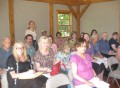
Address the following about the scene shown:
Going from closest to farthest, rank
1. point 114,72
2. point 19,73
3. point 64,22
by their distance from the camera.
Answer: point 19,73 → point 114,72 → point 64,22

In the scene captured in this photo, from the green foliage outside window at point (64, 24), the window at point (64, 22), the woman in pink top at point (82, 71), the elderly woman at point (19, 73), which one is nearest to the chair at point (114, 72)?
the woman in pink top at point (82, 71)

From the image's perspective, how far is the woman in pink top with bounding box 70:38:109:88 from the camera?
8.90 feet

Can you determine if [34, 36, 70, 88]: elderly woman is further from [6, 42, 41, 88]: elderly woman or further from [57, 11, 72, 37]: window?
[57, 11, 72, 37]: window

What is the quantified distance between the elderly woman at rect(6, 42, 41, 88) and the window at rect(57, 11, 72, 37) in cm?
593

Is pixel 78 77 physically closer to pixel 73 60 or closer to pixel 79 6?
pixel 73 60

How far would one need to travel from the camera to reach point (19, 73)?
271 centimetres

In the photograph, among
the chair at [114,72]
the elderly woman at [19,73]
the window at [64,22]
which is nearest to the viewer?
the elderly woman at [19,73]

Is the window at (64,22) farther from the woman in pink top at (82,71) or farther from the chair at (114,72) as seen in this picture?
the woman in pink top at (82,71)

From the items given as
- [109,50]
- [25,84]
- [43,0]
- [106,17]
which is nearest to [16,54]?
[25,84]

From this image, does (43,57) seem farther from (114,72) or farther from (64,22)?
(64,22)

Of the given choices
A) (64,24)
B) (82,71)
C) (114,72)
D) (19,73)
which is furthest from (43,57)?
(64,24)

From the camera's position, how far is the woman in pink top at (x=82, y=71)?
2.71 meters

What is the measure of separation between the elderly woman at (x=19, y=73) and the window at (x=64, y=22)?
593cm

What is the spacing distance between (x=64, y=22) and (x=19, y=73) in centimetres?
652
